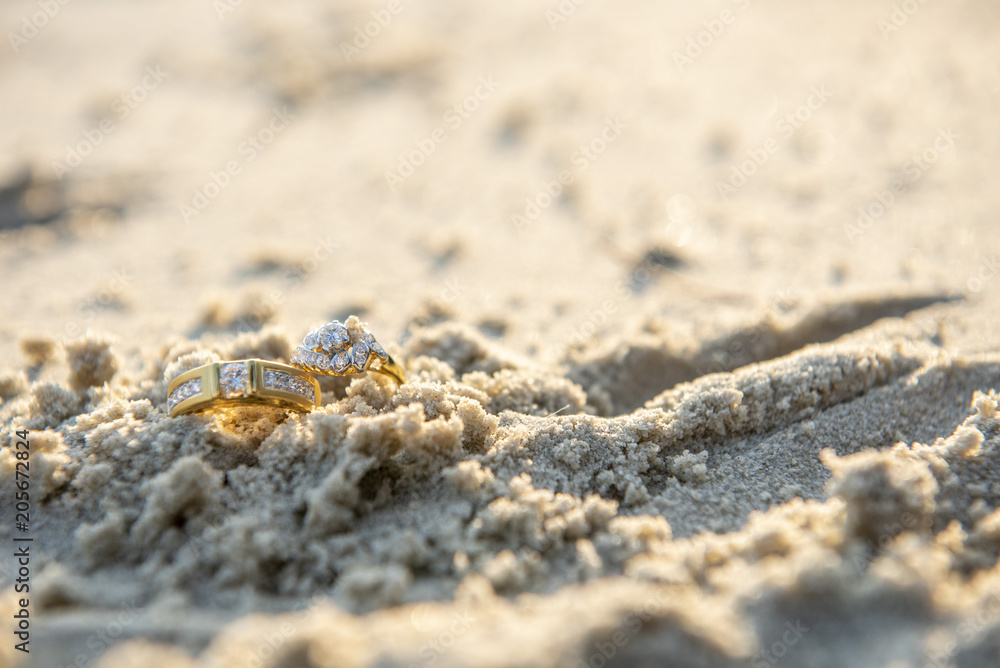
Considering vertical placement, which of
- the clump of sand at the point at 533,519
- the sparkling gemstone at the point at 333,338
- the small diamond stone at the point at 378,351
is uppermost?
the sparkling gemstone at the point at 333,338

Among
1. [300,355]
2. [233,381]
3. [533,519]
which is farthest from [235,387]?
[533,519]

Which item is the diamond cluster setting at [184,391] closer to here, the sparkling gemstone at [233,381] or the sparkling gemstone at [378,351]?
the sparkling gemstone at [233,381]

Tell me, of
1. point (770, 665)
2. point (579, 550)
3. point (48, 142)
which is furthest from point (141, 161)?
point (770, 665)

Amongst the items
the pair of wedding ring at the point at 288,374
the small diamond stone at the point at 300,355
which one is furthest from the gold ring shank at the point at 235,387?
the small diamond stone at the point at 300,355

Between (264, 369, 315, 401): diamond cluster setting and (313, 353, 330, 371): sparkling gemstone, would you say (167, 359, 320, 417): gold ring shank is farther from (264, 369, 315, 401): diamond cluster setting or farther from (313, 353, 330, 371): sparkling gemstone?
(313, 353, 330, 371): sparkling gemstone

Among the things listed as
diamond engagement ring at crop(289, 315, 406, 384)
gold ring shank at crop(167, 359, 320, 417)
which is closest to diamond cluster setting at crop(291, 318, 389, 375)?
diamond engagement ring at crop(289, 315, 406, 384)

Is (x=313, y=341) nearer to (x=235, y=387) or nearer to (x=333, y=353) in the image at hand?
(x=333, y=353)

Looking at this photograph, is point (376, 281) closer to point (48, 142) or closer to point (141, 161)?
point (141, 161)

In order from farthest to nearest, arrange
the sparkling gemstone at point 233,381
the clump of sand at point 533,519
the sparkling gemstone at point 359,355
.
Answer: the sparkling gemstone at point 359,355 → the sparkling gemstone at point 233,381 → the clump of sand at point 533,519
